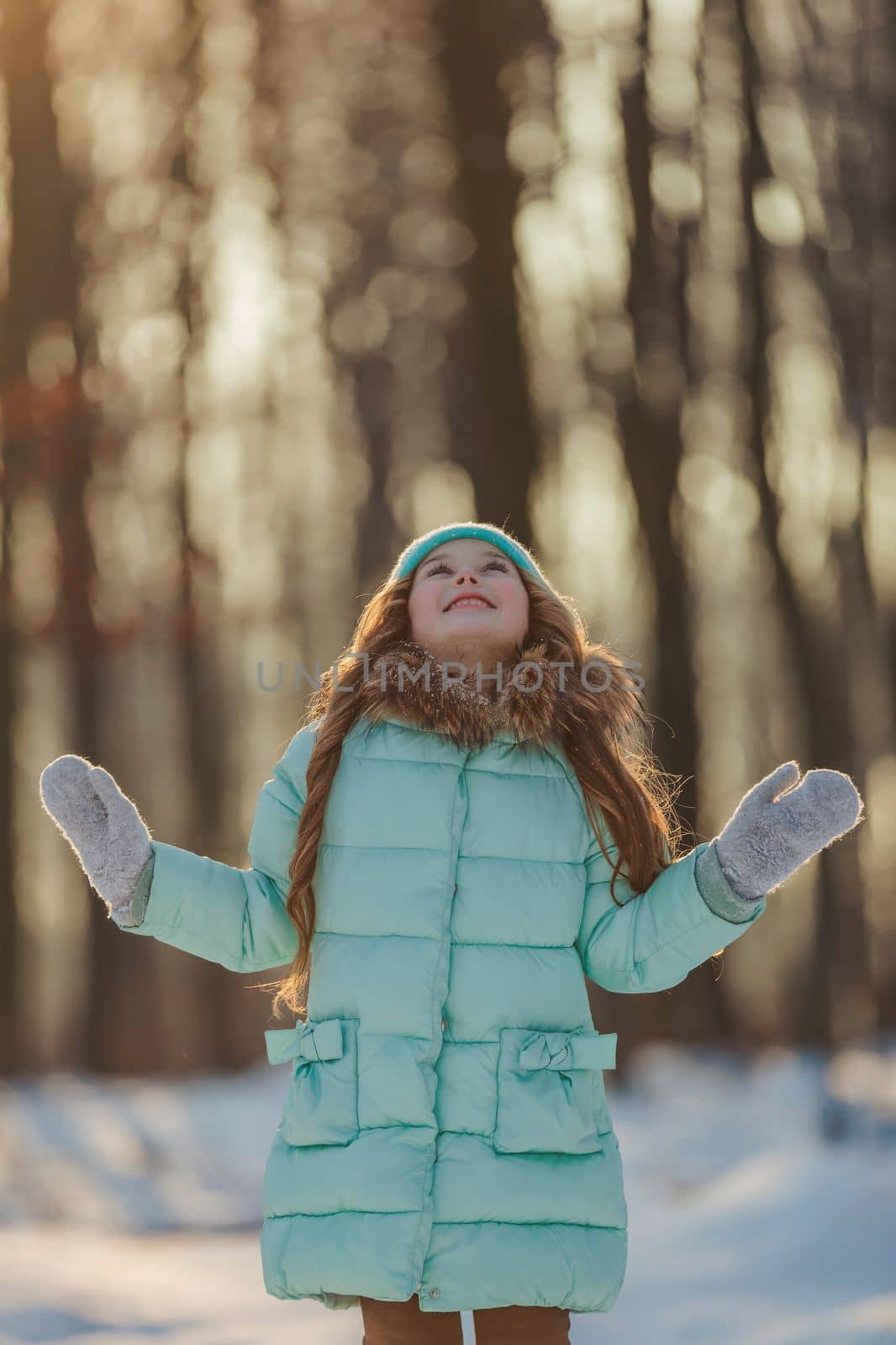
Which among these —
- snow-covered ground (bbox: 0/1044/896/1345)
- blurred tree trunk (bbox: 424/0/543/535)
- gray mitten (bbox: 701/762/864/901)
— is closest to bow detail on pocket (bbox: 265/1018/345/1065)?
gray mitten (bbox: 701/762/864/901)

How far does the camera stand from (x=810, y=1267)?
3.94 m

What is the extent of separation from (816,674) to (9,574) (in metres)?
4.21

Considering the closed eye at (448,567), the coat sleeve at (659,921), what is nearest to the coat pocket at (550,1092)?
the coat sleeve at (659,921)

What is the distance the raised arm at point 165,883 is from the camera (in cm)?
242

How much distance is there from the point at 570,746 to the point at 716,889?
0.40m

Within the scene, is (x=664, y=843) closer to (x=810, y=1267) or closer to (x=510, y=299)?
(x=810, y=1267)

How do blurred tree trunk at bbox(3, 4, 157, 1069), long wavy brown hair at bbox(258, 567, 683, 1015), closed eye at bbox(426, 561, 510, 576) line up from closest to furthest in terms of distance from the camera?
long wavy brown hair at bbox(258, 567, 683, 1015)
closed eye at bbox(426, 561, 510, 576)
blurred tree trunk at bbox(3, 4, 157, 1069)

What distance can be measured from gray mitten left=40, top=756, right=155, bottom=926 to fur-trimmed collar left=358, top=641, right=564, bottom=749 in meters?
0.46

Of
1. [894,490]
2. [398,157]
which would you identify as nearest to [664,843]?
[894,490]

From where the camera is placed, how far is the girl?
2.20 metres

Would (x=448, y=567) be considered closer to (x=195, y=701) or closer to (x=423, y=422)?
(x=423, y=422)

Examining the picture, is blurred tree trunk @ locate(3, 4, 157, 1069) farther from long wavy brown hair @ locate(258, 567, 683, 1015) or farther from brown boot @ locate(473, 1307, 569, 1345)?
brown boot @ locate(473, 1307, 569, 1345)

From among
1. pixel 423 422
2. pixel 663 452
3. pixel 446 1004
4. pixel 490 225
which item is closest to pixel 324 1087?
pixel 446 1004

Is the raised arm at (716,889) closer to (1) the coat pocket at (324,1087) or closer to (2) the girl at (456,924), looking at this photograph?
(2) the girl at (456,924)
